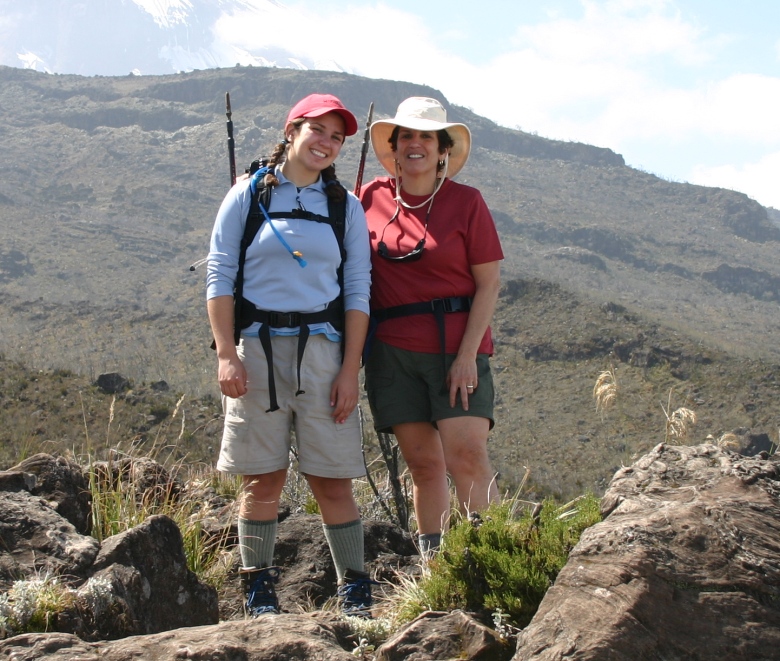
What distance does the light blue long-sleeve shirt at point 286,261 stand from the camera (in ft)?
11.3

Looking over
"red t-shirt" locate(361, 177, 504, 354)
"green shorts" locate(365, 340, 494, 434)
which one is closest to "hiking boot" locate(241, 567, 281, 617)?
"green shorts" locate(365, 340, 494, 434)

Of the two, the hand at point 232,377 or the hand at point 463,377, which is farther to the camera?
the hand at point 463,377

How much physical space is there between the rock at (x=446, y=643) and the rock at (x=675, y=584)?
0.16 meters

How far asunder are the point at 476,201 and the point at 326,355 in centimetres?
87

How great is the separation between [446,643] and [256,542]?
119 centimetres

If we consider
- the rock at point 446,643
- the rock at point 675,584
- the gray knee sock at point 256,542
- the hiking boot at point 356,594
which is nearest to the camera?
the rock at point 675,584

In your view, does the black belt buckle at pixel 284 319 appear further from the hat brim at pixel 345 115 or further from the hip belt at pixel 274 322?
the hat brim at pixel 345 115

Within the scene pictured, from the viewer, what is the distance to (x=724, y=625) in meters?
2.35

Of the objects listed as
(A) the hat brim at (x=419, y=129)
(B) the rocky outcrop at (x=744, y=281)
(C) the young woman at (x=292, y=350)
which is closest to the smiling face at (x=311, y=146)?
(C) the young woman at (x=292, y=350)

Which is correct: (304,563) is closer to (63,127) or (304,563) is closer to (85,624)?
(85,624)

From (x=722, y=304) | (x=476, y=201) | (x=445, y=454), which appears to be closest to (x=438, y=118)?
(x=476, y=201)

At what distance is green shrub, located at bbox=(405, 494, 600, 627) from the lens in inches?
111

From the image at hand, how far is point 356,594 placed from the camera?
3451mm

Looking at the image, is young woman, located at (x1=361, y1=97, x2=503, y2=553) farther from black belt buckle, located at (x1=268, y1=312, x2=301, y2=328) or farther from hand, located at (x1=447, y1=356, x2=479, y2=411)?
black belt buckle, located at (x1=268, y1=312, x2=301, y2=328)
